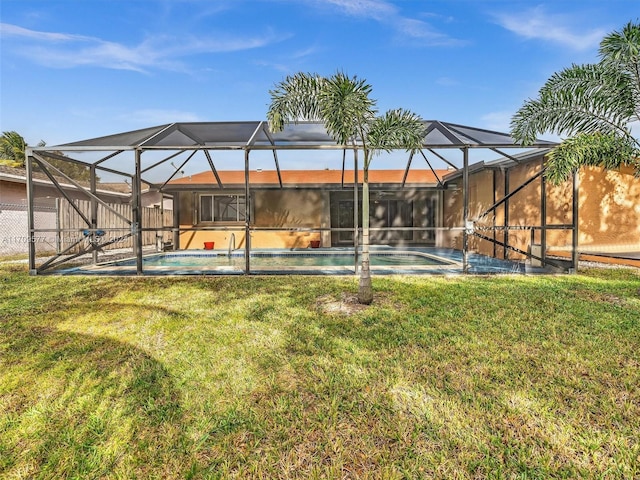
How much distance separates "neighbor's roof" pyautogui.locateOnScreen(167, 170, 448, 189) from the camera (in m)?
13.8

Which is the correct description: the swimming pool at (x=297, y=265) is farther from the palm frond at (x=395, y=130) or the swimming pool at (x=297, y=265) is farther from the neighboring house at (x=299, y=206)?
the palm frond at (x=395, y=130)

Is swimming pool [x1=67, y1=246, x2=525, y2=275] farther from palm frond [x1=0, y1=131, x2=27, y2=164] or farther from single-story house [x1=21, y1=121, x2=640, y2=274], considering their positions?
palm frond [x1=0, y1=131, x2=27, y2=164]

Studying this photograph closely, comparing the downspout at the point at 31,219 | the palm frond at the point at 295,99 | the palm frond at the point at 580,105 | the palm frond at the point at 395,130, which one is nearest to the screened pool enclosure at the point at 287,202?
the downspout at the point at 31,219

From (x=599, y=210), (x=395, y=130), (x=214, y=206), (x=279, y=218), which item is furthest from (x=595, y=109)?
(x=214, y=206)

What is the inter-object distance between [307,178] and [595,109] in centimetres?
1045

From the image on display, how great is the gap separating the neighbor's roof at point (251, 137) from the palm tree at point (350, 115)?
2125 millimetres

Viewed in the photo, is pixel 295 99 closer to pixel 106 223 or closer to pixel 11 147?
pixel 106 223

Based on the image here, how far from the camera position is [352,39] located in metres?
11.8

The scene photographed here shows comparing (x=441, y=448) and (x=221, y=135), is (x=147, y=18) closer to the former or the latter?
(x=221, y=135)

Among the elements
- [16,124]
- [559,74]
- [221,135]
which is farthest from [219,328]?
[16,124]

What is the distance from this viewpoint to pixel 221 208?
581 inches

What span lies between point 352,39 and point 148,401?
1317cm

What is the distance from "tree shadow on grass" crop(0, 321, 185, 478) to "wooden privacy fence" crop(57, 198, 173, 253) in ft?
21.6

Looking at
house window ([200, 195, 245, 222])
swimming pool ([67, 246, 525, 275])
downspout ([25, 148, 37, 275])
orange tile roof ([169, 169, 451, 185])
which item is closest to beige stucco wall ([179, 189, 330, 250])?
house window ([200, 195, 245, 222])
